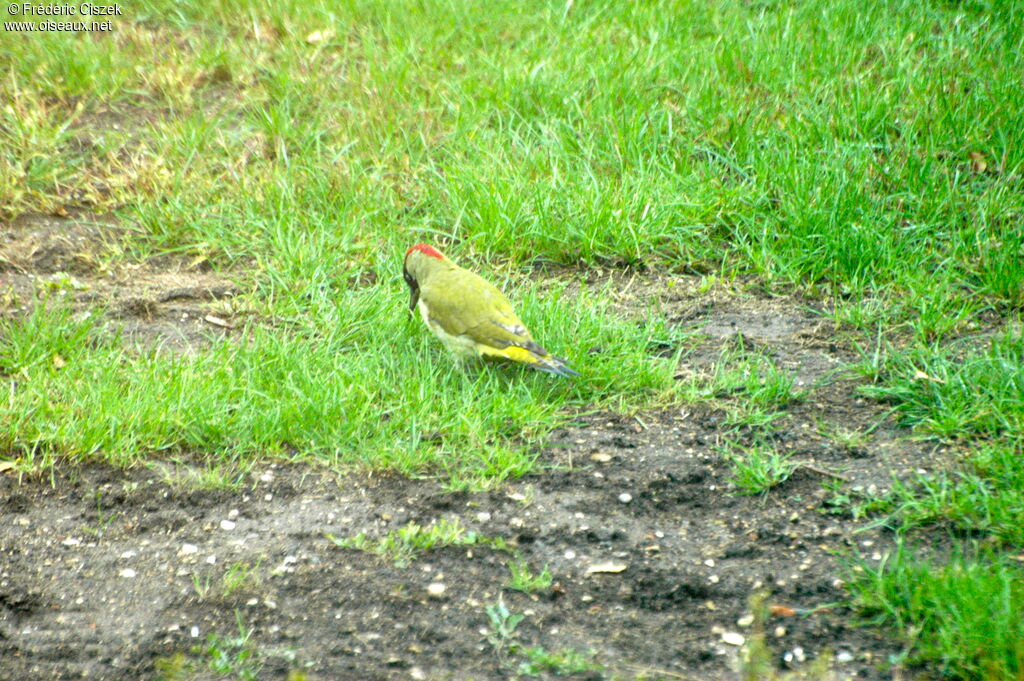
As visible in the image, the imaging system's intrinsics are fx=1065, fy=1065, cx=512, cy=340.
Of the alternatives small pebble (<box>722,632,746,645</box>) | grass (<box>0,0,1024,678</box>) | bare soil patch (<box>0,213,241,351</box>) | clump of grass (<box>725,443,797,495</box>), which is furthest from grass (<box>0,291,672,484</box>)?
small pebble (<box>722,632,746,645</box>)

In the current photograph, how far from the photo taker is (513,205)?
6.04m

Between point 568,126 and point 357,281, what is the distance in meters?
1.77

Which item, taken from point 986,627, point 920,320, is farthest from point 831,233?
point 986,627

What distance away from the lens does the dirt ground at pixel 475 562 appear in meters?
3.37

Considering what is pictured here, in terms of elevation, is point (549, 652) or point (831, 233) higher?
point (831, 233)

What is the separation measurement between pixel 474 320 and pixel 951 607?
232cm

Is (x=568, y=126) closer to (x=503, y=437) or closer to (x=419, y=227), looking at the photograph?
(x=419, y=227)

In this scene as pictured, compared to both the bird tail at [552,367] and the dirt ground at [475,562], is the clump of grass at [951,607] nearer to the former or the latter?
the dirt ground at [475,562]

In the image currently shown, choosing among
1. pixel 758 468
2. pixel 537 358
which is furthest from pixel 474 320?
pixel 758 468

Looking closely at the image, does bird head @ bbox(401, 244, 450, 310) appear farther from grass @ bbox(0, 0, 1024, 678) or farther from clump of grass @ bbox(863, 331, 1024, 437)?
clump of grass @ bbox(863, 331, 1024, 437)

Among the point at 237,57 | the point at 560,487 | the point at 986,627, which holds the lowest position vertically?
the point at 560,487

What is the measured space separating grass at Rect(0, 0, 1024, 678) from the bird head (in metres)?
0.17

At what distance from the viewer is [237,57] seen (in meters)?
7.65

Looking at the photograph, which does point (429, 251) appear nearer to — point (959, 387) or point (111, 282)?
point (111, 282)
